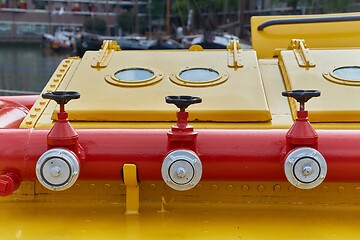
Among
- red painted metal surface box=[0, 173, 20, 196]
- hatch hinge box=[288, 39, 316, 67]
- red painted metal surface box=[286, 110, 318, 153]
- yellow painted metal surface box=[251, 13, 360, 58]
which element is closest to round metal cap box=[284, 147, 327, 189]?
red painted metal surface box=[286, 110, 318, 153]

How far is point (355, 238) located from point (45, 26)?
6533 centimetres

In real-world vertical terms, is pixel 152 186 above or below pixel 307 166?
above

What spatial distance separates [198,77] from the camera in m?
2.80

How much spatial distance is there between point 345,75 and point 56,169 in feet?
5.22

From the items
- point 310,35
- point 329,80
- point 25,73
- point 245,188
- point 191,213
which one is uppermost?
point 25,73

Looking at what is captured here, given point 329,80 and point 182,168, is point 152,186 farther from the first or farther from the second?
point 329,80

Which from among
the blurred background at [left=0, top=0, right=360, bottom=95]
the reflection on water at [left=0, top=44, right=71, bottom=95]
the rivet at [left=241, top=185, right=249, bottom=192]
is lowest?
the rivet at [left=241, top=185, right=249, bottom=192]

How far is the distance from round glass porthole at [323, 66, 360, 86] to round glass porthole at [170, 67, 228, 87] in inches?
21.5

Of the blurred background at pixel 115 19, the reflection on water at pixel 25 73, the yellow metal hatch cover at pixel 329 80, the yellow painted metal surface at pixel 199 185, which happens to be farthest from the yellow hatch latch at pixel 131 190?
the blurred background at pixel 115 19

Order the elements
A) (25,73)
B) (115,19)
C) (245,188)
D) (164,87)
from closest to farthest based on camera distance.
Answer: (245,188)
(164,87)
(25,73)
(115,19)

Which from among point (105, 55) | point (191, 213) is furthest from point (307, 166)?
point (105, 55)

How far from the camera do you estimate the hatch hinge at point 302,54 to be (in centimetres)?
286

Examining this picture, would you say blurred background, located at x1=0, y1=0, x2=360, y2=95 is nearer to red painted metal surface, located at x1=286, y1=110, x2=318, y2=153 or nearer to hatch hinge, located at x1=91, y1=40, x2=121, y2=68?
hatch hinge, located at x1=91, y1=40, x2=121, y2=68

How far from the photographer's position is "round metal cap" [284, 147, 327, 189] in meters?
1.96
